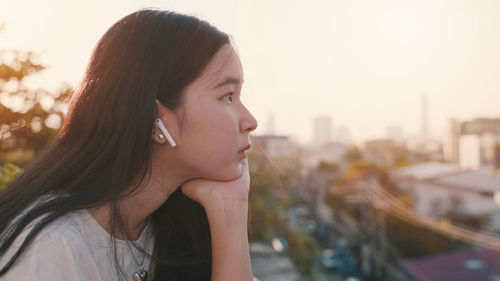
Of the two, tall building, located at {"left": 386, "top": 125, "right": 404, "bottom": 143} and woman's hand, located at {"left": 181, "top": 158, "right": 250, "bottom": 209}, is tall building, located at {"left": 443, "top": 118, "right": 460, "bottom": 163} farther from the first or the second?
tall building, located at {"left": 386, "top": 125, "right": 404, "bottom": 143}

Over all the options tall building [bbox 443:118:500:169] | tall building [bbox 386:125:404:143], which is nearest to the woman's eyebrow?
tall building [bbox 443:118:500:169]

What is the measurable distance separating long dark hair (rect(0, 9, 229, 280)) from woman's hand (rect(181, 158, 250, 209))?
172 mm

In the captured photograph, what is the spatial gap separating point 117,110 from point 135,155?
11 cm

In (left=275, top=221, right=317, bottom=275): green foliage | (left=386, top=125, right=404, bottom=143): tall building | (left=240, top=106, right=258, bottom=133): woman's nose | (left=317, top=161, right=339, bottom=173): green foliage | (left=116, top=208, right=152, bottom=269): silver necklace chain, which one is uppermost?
(left=240, top=106, right=258, bottom=133): woman's nose

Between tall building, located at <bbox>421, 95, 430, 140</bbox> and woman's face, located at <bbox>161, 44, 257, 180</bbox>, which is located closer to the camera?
woman's face, located at <bbox>161, 44, 257, 180</bbox>

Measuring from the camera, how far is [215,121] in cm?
115

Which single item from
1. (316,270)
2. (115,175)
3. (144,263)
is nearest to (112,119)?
(115,175)

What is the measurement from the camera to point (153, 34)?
1103 millimetres

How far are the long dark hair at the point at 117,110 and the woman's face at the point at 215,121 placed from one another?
1.1 inches

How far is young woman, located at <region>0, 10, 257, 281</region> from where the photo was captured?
1.00 meters

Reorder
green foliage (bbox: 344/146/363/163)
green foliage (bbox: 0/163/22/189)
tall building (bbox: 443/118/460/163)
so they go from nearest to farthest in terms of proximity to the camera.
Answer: green foliage (bbox: 0/163/22/189), green foliage (bbox: 344/146/363/163), tall building (bbox: 443/118/460/163)

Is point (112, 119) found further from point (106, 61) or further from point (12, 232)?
point (12, 232)

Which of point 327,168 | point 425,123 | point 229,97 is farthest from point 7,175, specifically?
point 425,123

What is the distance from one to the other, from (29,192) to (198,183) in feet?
1.41
